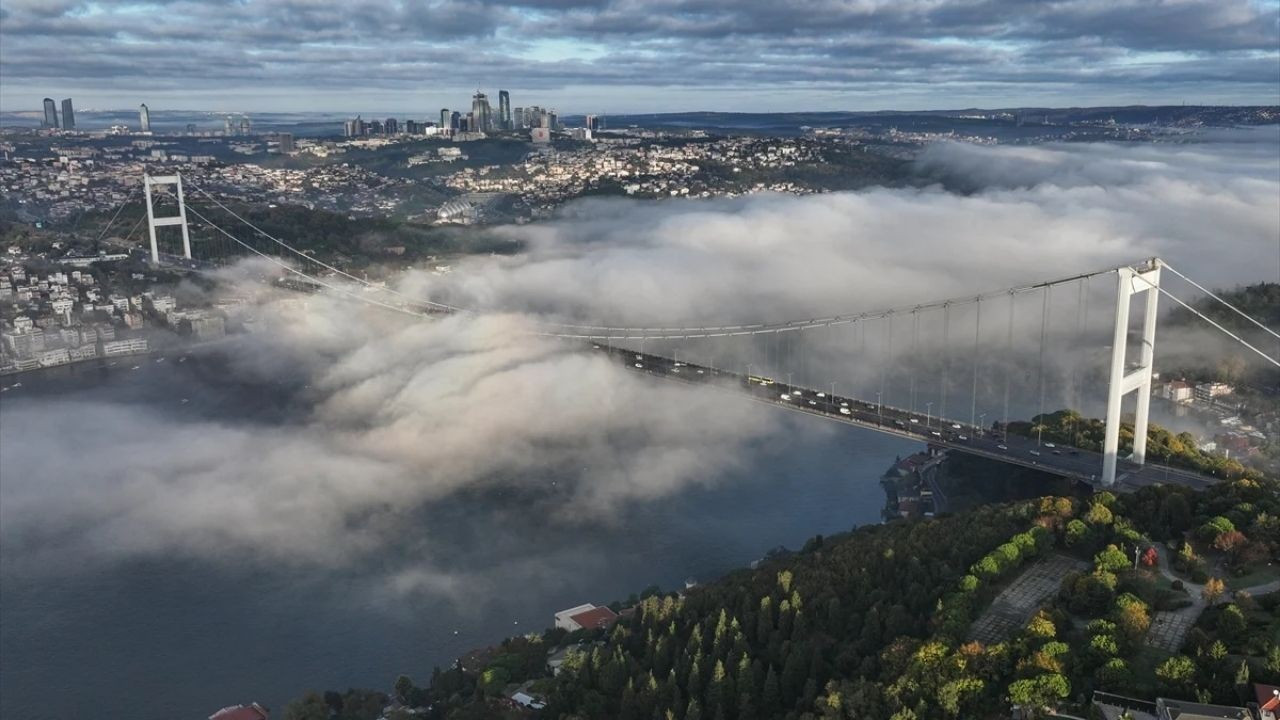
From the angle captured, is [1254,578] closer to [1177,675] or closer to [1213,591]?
[1213,591]

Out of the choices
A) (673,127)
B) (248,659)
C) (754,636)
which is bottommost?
(248,659)

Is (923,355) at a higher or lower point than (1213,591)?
lower

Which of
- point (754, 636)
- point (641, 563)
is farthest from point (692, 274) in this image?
point (754, 636)

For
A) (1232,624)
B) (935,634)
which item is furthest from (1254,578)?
(935,634)

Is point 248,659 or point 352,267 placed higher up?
point 352,267

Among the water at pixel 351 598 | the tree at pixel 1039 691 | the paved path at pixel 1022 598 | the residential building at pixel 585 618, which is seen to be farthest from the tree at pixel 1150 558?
the water at pixel 351 598

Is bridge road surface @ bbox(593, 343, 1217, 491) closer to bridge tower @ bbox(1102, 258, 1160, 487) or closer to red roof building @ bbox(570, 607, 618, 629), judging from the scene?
bridge tower @ bbox(1102, 258, 1160, 487)

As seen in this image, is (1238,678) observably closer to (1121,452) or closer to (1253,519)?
(1253,519)
